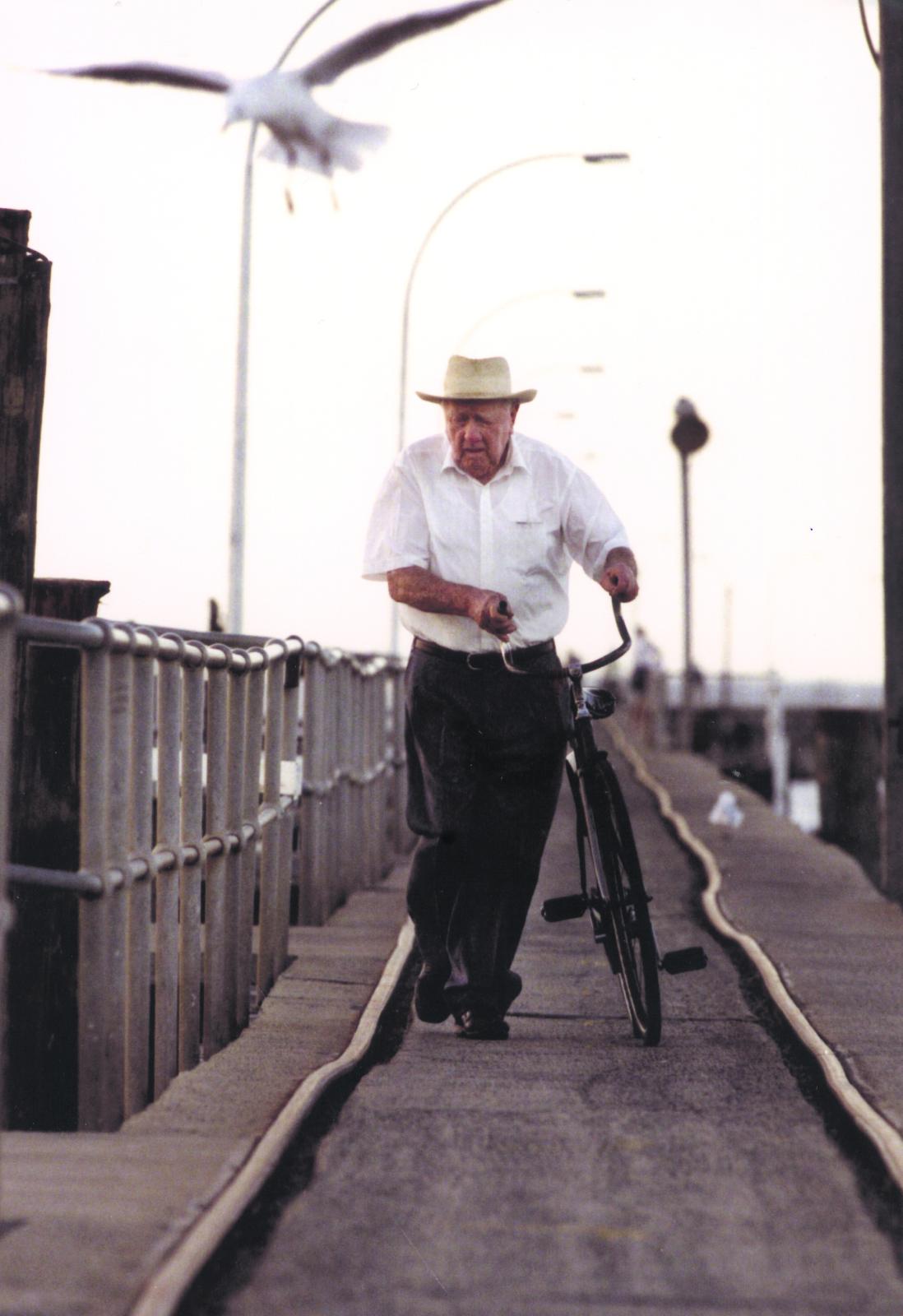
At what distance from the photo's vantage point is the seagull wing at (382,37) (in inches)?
532

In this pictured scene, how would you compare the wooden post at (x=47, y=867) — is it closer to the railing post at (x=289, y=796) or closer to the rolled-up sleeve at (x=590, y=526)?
the railing post at (x=289, y=796)

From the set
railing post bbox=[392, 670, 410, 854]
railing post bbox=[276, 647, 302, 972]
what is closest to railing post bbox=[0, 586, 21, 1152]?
railing post bbox=[276, 647, 302, 972]

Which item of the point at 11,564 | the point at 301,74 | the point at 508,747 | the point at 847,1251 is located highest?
the point at 301,74

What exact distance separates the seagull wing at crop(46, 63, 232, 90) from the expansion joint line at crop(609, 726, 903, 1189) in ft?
16.5

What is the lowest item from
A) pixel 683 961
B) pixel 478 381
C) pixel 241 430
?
pixel 683 961

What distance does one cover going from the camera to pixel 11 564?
7.75 metres

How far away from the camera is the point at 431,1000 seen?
7469 mm

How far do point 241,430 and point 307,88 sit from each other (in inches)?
194

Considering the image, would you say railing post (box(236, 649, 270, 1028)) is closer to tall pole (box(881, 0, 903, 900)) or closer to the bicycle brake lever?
the bicycle brake lever

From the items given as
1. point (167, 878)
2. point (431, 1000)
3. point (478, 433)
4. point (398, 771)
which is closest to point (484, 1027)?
point (431, 1000)

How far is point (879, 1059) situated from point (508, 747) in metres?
1.44

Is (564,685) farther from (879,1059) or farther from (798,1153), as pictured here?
(798,1153)

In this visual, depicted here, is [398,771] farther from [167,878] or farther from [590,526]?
[167,878]

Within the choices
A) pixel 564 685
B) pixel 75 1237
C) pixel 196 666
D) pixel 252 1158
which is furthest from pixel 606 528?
pixel 75 1237
